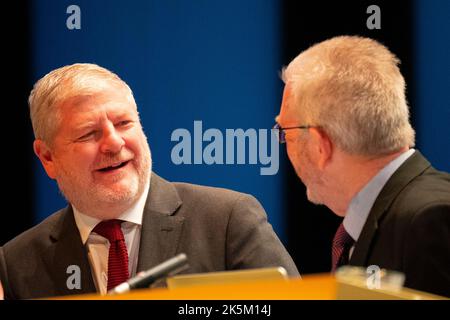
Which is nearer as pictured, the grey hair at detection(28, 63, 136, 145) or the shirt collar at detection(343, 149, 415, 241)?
the shirt collar at detection(343, 149, 415, 241)

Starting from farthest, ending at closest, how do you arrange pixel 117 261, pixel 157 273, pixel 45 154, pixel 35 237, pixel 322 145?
pixel 45 154
pixel 35 237
pixel 117 261
pixel 322 145
pixel 157 273

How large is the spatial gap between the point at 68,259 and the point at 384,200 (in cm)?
132

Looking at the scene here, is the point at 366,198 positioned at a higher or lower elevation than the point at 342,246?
higher

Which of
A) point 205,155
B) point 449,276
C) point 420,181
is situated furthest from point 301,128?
point 205,155

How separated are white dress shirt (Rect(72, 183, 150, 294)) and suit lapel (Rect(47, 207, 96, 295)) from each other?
0.9 inches

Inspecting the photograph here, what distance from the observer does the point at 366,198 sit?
256 cm

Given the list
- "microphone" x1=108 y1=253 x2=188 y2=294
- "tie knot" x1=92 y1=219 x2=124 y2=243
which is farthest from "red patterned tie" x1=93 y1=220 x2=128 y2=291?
"microphone" x1=108 y1=253 x2=188 y2=294

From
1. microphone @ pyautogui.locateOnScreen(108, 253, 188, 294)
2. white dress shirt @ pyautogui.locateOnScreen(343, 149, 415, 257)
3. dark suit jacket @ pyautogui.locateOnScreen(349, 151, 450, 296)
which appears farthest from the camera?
white dress shirt @ pyautogui.locateOnScreen(343, 149, 415, 257)

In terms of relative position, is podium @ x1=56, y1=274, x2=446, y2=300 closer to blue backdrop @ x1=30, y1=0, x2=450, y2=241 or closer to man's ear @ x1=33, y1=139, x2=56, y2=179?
man's ear @ x1=33, y1=139, x2=56, y2=179

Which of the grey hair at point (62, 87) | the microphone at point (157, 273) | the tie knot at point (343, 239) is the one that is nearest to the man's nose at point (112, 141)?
the grey hair at point (62, 87)

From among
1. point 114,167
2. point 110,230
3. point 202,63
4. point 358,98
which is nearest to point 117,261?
point 110,230

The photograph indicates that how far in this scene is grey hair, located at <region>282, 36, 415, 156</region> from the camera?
102 inches

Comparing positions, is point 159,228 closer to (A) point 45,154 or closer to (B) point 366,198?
(A) point 45,154

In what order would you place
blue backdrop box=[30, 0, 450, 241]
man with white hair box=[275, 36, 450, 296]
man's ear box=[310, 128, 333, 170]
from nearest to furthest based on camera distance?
man with white hair box=[275, 36, 450, 296] → man's ear box=[310, 128, 333, 170] → blue backdrop box=[30, 0, 450, 241]
